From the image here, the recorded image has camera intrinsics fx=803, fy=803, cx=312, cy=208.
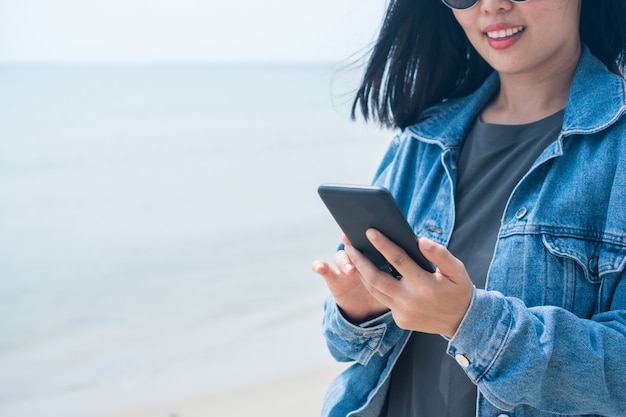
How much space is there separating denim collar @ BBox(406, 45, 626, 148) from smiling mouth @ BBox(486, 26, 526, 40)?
0.14 metres

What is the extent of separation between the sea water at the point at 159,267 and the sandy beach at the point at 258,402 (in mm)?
156

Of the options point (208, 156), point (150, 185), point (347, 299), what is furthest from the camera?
point (208, 156)

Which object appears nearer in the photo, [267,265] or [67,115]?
[267,265]

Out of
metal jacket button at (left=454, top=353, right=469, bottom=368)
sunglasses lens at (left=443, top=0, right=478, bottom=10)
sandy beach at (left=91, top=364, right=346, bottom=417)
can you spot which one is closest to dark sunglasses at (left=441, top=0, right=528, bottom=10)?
sunglasses lens at (left=443, top=0, right=478, bottom=10)

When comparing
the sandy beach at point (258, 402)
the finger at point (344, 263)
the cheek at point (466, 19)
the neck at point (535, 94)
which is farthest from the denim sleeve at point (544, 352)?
the sandy beach at point (258, 402)

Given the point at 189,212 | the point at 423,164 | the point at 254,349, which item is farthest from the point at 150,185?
the point at 423,164

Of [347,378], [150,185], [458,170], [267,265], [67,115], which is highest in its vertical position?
[458,170]

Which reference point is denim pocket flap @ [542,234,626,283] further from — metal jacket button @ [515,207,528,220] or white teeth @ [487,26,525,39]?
white teeth @ [487,26,525,39]

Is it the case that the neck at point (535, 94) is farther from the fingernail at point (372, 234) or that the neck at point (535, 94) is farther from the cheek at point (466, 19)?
the fingernail at point (372, 234)

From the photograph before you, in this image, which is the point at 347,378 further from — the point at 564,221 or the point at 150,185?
the point at 150,185

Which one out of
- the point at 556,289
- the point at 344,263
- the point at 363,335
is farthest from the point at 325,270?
the point at 556,289

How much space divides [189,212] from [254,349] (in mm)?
4982

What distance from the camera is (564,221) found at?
1396 mm

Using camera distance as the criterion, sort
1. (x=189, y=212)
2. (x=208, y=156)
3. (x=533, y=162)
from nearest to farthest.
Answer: (x=533, y=162) < (x=189, y=212) < (x=208, y=156)
